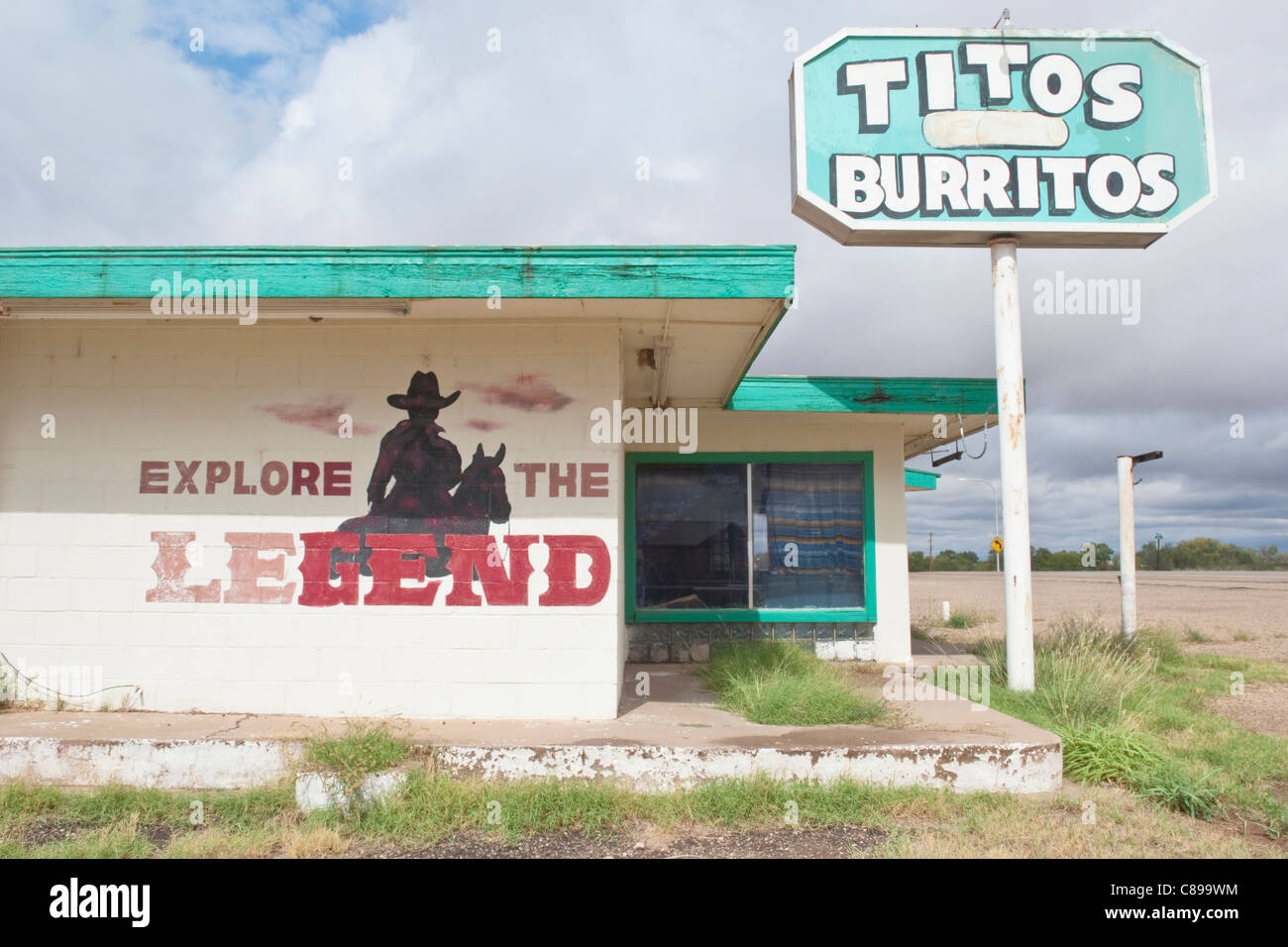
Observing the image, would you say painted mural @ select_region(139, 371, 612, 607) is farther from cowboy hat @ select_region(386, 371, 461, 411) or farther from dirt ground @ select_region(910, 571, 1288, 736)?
dirt ground @ select_region(910, 571, 1288, 736)

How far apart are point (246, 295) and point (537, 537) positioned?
2.65 m

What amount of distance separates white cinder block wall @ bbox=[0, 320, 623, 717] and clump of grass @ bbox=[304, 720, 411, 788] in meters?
0.80

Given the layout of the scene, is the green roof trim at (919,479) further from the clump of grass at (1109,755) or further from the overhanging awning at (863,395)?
the clump of grass at (1109,755)

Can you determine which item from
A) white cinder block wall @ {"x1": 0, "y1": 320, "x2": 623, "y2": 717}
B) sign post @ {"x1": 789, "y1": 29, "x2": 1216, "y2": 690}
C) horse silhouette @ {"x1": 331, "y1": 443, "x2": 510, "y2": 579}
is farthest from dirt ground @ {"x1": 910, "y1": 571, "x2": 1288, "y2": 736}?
horse silhouette @ {"x1": 331, "y1": 443, "x2": 510, "y2": 579}

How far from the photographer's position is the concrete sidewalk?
552 cm

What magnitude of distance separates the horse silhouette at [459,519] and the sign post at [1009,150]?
12.7 feet

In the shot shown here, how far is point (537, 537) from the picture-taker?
6.41 meters

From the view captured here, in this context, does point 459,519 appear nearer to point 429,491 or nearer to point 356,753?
point 429,491

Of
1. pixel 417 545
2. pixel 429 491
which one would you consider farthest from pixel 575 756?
pixel 429 491

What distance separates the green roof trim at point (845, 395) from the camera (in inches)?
365

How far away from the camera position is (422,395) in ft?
21.4

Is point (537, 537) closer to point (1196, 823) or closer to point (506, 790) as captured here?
point (506, 790)

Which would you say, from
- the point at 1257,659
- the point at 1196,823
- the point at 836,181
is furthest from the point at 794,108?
the point at 1257,659

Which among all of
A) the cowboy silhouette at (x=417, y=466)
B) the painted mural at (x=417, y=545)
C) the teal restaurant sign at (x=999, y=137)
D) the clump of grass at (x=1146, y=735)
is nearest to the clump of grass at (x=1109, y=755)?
the clump of grass at (x=1146, y=735)
